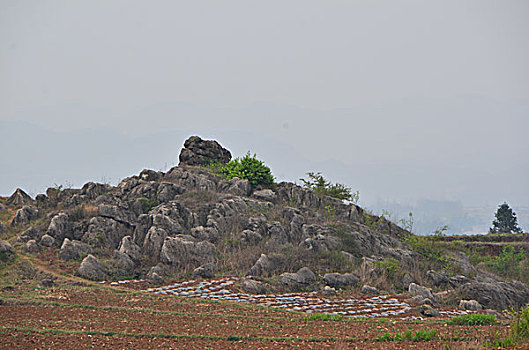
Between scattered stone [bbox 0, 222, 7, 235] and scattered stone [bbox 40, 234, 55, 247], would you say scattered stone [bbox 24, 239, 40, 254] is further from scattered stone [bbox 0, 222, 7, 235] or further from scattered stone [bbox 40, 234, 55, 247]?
scattered stone [bbox 0, 222, 7, 235]

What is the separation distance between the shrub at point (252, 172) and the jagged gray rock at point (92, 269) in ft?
52.6

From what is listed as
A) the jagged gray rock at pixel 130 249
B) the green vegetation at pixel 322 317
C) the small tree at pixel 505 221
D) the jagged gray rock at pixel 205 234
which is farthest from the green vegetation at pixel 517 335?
the small tree at pixel 505 221

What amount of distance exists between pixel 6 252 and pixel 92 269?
541 cm

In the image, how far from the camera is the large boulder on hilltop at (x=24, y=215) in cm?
3375

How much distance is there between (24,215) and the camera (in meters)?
34.1

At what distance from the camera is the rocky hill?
26547 mm

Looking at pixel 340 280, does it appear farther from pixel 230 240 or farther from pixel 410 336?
pixel 410 336

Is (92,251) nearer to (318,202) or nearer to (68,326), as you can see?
(68,326)

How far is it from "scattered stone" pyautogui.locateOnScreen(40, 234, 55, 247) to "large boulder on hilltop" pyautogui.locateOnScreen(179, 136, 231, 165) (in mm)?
17405

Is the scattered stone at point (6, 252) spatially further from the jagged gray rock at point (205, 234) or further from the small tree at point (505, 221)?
the small tree at point (505, 221)

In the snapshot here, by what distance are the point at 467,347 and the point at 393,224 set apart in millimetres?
27935

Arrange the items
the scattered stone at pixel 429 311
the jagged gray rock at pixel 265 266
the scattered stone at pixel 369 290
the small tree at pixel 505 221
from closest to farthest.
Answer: the scattered stone at pixel 429 311 → the scattered stone at pixel 369 290 → the jagged gray rock at pixel 265 266 → the small tree at pixel 505 221

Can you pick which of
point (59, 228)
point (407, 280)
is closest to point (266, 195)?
point (407, 280)

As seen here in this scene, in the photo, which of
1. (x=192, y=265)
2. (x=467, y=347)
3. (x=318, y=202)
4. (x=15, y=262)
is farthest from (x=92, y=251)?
(x=467, y=347)
